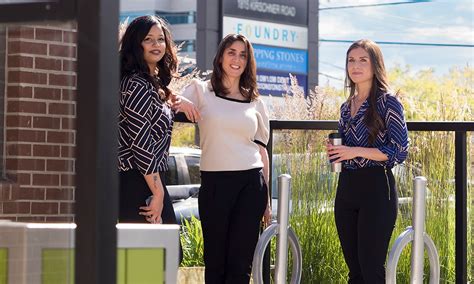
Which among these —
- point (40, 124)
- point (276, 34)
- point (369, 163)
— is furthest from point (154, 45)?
point (276, 34)

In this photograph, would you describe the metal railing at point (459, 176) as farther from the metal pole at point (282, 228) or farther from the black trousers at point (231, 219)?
the black trousers at point (231, 219)

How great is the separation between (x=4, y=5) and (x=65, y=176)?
1.35 feet

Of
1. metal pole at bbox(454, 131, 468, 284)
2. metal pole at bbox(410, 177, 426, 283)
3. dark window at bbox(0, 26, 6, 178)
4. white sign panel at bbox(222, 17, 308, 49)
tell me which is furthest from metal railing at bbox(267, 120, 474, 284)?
white sign panel at bbox(222, 17, 308, 49)

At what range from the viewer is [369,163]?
5844mm

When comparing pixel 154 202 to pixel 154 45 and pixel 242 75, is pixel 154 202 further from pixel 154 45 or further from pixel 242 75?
pixel 242 75

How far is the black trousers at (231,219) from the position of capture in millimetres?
5699

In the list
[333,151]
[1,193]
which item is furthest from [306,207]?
[1,193]

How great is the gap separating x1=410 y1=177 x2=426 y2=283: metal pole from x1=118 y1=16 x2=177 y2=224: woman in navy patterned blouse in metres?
1.58

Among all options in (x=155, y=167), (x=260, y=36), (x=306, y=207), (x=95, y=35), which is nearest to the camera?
(x=95, y=35)

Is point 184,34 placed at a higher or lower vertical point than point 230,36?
higher

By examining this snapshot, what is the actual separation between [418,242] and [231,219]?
1186 mm

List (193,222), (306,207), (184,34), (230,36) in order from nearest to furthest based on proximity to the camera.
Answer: (230,36)
(306,207)
(193,222)
(184,34)

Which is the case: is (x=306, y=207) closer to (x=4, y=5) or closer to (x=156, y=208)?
(x=156, y=208)

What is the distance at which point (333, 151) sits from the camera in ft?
19.4
